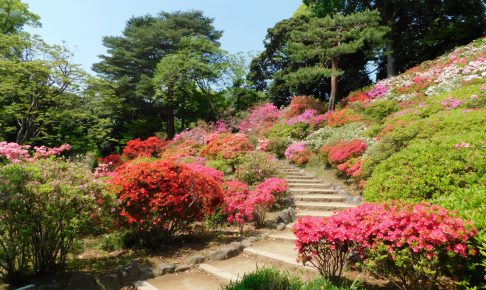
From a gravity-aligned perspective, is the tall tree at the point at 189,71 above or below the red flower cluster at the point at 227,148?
above

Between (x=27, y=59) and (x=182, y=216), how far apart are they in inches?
545

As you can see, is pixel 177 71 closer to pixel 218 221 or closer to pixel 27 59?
pixel 27 59

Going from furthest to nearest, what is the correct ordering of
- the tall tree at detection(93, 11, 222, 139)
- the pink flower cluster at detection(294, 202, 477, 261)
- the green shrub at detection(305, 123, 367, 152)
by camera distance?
the tall tree at detection(93, 11, 222, 139) → the green shrub at detection(305, 123, 367, 152) → the pink flower cluster at detection(294, 202, 477, 261)

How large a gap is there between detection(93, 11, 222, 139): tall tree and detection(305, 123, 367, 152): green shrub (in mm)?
15618

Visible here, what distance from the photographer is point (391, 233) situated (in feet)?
10.5

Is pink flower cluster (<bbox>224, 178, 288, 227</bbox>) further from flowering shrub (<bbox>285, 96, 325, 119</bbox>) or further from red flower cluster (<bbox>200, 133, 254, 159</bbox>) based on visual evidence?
flowering shrub (<bbox>285, 96, 325, 119</bbox>)

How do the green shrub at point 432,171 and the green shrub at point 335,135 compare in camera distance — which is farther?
the green shrub at point 335,135

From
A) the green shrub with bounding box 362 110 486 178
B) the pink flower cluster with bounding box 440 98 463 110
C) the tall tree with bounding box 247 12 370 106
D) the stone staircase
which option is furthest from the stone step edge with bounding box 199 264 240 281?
the tall tree with bounding box 247 12 370 106

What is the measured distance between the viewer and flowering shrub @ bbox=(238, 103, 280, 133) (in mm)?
19042

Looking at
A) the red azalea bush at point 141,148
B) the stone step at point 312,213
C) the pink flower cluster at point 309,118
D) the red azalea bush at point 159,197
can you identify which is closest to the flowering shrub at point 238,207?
the red azalea bush at point 159,197

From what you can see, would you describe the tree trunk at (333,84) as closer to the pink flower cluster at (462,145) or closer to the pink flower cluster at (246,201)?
the pink flower cluster at (246,201)

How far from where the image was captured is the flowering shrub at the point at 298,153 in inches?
498

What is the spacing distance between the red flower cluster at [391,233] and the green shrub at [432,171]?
3.49ft

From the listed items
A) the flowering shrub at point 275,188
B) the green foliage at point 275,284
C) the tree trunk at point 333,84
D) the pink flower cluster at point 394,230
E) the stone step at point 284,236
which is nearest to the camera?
the pink flower cluster at point 394,230
